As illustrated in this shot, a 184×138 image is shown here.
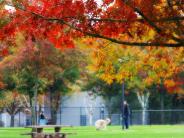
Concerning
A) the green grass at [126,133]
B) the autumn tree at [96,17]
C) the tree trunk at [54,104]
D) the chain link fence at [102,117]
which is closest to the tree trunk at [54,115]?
the tree trunk at [54,104]

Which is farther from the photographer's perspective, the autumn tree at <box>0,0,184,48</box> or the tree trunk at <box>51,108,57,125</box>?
the tree trunk at <box>51,108,57,125</box>

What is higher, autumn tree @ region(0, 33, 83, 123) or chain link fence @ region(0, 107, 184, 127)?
autumn tree @ region(0, 33, 83, 123)

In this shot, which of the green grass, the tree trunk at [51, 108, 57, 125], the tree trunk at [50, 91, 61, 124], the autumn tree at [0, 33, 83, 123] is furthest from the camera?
the tree trunk at [50, 91, 61, 124]

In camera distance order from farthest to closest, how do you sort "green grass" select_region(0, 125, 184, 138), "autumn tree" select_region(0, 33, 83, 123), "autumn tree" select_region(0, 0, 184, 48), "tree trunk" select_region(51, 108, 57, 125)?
"tree trunk" select_region(51, 108, 57, 125), "autumn tree" select_region(0, 33, 83, 123), "green grass" select_region(0, 125, 184, 138), "autumn tree" select_region(0, 0, 184, 48)

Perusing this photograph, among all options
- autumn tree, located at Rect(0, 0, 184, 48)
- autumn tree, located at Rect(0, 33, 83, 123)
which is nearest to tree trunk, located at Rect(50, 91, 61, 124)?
autumn tree, located at Rect(0, 33, 83, 123)

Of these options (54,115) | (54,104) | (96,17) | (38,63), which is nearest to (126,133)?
(38,63)

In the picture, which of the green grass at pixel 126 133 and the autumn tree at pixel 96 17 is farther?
the green grass at pixel 126 133

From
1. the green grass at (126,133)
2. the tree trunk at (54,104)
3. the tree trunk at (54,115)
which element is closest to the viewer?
the green grass at (126,133)

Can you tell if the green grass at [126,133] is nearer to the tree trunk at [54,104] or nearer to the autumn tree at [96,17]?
the autumn tree at [96,17]

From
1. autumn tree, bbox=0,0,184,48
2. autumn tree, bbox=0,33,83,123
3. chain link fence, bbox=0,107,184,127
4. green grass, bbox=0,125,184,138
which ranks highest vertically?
autumn tree, bbox=0,33,83,123

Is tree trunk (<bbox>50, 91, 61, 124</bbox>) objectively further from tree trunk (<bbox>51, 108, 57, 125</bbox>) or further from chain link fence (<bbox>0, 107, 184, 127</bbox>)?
chain link fence (<bbox>0, 107, 184, 127</bbox>)

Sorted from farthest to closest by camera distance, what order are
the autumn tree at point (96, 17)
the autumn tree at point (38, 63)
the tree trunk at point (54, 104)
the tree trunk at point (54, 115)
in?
the tree trunk at point (54, 104) → the tree trunk at point (54, 115) → the autumn tree at point (38, 63) → the autumn tree at point (96, 17)

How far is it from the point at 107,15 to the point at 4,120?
2635 inches

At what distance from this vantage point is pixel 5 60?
158 feet
